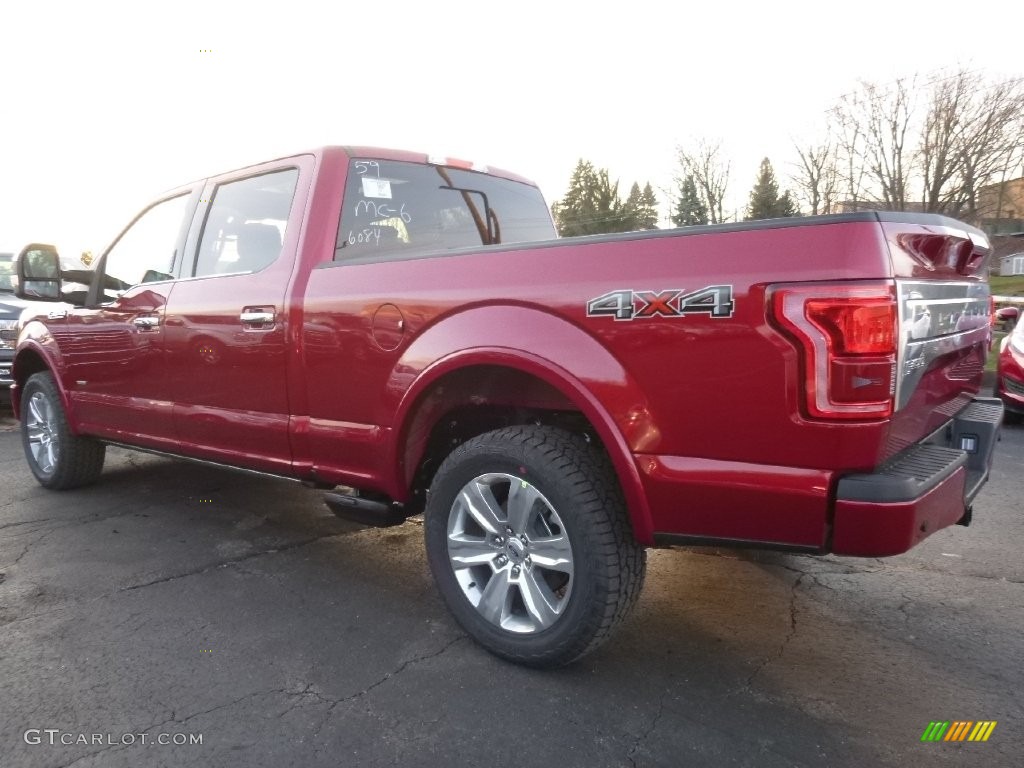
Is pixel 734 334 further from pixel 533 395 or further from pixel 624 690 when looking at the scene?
pixel 624 690

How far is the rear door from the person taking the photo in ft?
10.9

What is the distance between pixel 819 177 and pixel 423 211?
32.8 m

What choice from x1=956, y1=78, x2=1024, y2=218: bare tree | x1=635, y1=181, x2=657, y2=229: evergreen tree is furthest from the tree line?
x1=635, y1=181, x2=657, y2=229: evergreen tree

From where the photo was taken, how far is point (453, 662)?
2697mm

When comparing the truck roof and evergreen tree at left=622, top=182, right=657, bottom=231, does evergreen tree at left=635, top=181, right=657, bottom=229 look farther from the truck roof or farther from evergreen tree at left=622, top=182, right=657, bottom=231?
the truck roof

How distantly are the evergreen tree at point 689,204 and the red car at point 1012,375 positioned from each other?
3262 centimetres

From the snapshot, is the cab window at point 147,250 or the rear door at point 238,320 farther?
the cab window at point 147,250

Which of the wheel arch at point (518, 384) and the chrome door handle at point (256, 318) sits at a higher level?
the chrome door handle at point (256, 318)

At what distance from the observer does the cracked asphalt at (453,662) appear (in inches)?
87.0

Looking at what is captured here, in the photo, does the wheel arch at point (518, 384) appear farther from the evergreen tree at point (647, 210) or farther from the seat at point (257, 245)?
the evergreen tree at point (647, 210)

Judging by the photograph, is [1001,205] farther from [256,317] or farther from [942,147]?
[256,317]

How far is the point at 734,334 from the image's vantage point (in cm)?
207

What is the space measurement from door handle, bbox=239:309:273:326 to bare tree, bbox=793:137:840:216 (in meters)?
32.7

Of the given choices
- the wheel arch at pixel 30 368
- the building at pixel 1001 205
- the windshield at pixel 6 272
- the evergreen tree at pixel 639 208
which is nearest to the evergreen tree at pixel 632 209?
the evergreen tree at pixel 639 208
